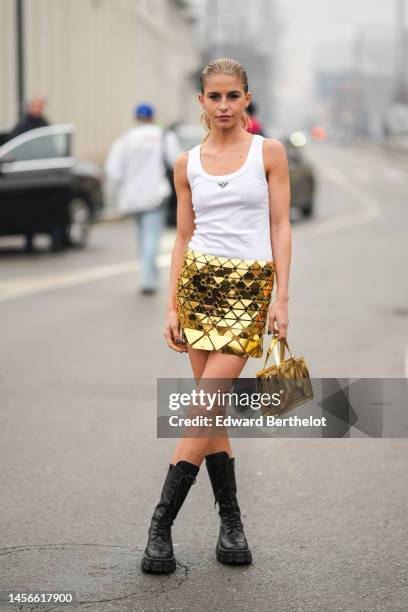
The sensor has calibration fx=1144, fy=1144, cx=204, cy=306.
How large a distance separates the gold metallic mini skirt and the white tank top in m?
0.04

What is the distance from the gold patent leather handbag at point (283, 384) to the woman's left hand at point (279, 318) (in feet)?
0.18

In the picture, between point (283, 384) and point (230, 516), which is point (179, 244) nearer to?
point (283, 384)

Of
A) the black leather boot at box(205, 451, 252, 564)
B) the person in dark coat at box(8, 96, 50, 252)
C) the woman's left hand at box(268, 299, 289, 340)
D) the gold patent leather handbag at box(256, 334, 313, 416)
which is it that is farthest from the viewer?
the person in dark coat at box(8, 96, 50, 252)

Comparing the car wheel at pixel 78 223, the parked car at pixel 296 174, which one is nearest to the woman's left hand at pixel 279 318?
the car wheel at pixel 78 223

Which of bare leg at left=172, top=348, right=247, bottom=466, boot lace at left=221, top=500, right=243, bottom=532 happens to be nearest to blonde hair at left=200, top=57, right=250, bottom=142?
bare leg at left=172, top=348, right=247, bottom=466

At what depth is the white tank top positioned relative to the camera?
3.98 m

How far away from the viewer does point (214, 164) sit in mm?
4031

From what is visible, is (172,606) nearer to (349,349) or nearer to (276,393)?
(276,393)

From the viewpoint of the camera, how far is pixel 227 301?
13.2 ft

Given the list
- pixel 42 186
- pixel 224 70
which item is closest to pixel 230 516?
pixel 224 70

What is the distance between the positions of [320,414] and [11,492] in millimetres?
1810

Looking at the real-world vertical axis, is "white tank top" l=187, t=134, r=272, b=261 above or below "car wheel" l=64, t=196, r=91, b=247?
above

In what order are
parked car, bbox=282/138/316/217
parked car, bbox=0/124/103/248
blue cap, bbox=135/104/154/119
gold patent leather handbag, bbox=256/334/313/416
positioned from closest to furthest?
gold patent leather handbag, bbox=256/334/313/416, blue cap, bbox=135/104/154/119, parked car, bbox=0/124/103/248, parked car, bbox=282/138/316/217

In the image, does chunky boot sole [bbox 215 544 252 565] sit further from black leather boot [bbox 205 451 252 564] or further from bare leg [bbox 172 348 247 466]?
bare leg [bbox 172 348 247 466]
